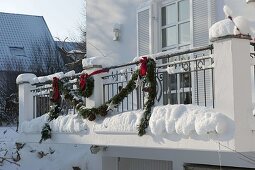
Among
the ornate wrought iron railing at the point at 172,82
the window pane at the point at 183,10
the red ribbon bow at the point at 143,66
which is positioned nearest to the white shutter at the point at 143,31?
the ornate wrought iron railing at the point at 172,82

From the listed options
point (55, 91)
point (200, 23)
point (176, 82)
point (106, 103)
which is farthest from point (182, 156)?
point (55, 91)

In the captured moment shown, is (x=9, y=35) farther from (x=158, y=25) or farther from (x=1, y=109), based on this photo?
(x=158, y=25)

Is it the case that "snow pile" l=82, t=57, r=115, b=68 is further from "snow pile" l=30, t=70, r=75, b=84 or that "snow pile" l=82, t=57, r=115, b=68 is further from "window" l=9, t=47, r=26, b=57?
"window" l=9, t=47, r=26, b=57

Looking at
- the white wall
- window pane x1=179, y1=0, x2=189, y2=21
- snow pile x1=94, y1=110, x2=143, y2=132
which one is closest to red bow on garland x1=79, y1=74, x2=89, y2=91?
snow pile x1=94, y1=110, x2=143, y2=132

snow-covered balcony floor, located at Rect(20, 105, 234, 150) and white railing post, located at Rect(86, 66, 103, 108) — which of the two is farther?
white railing post, located at Rect(86, 66, 103, 108)

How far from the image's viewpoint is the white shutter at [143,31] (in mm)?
11281

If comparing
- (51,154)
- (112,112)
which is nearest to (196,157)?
(112,112)

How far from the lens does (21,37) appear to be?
126 ft

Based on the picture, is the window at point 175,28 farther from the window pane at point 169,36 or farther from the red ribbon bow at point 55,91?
the red ribbon bow at point 55,91

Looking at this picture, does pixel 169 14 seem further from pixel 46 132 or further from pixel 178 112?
pixel 178 112

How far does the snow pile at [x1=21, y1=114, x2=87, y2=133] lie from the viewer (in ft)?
31.8

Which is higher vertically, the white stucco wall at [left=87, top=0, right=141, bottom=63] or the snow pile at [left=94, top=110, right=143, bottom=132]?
the white stucco wall at [left=87, top=0, right=141, bottom=63]

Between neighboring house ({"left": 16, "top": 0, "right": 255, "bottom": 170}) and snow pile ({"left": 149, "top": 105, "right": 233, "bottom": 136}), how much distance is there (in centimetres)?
2

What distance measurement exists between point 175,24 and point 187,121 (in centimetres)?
450
